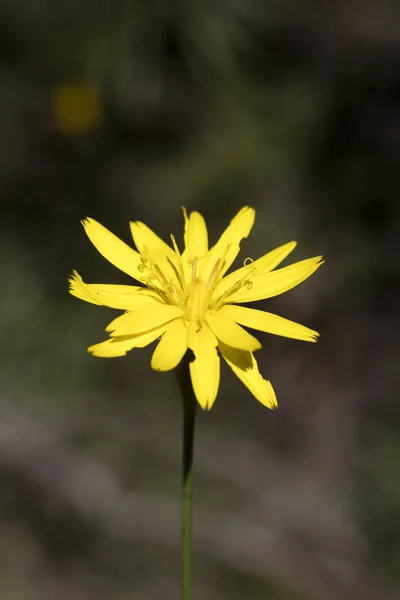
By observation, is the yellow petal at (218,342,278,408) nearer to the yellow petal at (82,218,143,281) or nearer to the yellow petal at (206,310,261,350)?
the yellow petal at (206,310,261,350)

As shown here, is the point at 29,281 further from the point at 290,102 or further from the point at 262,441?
the point at 290,102

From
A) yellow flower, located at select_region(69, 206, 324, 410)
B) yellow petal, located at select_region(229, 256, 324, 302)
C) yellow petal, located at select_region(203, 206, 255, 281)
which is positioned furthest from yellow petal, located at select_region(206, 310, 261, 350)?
yellow petal, located at select_region(203, 206, 255, 281)

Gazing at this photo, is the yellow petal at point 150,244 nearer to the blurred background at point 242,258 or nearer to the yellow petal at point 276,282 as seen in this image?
the yellow petal at point 276,282

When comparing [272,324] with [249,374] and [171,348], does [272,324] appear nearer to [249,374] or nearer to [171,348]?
[249,374]

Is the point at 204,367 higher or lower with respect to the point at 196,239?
lower

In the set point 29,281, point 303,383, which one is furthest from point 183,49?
point 303,383

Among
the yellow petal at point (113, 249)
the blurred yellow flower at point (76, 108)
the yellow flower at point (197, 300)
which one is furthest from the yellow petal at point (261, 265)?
the blurred yellow flower at point (76, 108)

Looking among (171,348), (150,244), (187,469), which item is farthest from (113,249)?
(187,469)
